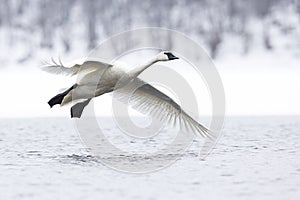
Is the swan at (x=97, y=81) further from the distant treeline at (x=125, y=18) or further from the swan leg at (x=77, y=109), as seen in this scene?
the distant treeline at (x=125, y=18)

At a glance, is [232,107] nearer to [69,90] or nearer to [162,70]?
[162,70]

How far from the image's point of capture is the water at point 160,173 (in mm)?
9422

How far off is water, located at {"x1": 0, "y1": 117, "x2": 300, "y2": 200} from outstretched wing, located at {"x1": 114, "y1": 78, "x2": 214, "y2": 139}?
0.62 m

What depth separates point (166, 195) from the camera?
9.23m

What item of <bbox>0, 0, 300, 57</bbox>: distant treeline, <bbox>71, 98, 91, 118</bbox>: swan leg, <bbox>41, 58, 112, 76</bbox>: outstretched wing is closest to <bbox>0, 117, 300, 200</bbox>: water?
<bbox>71, 98, 91, 118</bbox>: swan leg

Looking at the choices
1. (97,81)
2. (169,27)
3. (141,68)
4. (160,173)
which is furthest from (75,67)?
(169,27)

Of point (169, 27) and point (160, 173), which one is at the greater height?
point (169, 27)

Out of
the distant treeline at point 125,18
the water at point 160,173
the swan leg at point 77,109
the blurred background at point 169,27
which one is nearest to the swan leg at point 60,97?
the swan leg at point 77,109

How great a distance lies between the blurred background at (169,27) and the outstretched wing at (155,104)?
1321cm

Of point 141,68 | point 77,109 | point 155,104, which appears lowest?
point 77,109

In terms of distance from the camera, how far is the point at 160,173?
430 inches

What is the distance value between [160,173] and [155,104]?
1.99 m

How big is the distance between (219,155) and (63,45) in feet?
56.8

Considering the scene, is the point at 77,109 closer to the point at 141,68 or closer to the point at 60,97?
the point at 60,97
